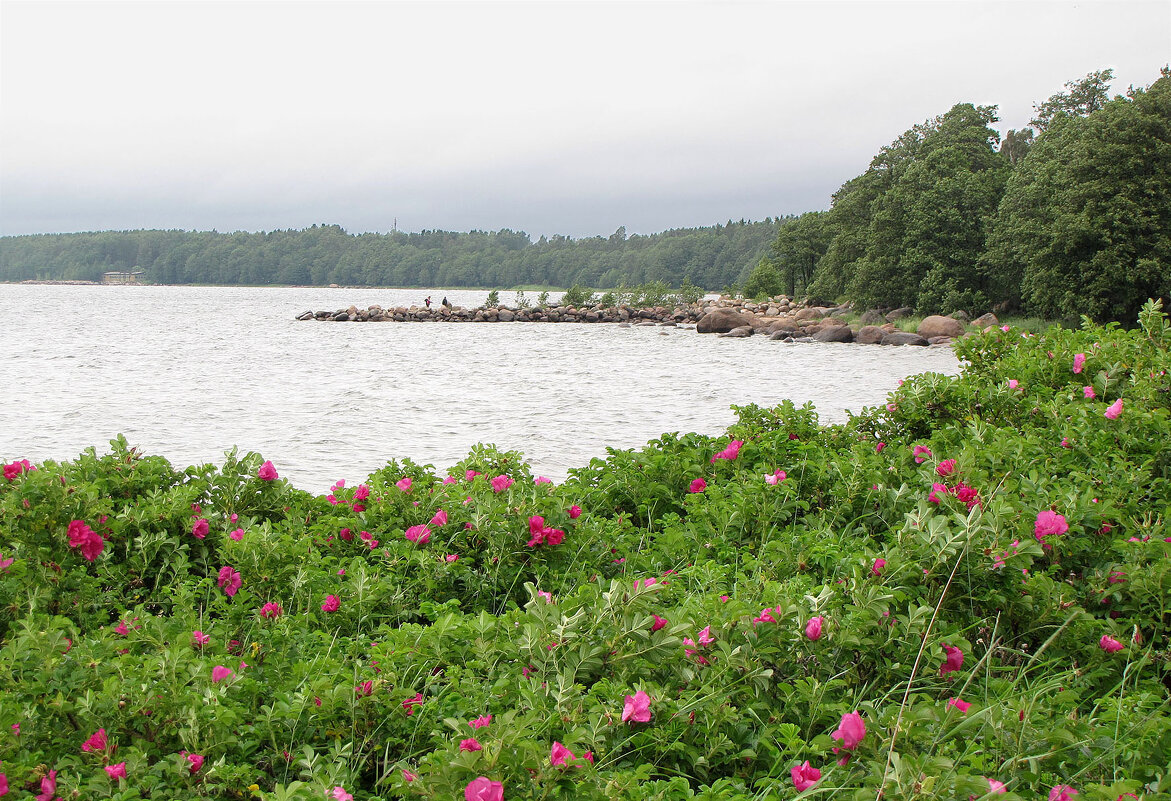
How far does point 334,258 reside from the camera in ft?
584

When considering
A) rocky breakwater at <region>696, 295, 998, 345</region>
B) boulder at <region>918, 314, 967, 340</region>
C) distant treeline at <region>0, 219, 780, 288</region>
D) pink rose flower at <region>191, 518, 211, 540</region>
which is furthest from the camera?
distant treeline at <region>0, 219, 780, 288</region>

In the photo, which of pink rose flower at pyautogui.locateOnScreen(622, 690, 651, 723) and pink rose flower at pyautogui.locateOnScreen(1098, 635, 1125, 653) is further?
pink rose flower at pyautogui.locateOnScreen(1098, 635, 1125, 653)

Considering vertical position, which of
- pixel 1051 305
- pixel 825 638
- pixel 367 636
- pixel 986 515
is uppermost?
pixel 1051 305

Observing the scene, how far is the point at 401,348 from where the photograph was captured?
32.2 meters

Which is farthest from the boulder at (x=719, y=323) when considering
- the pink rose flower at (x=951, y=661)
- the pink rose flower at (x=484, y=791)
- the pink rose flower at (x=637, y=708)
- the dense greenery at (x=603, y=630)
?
the pink rose flower at (x=484, y=791)

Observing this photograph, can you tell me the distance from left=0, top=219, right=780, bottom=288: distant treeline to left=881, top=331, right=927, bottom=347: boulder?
121 m

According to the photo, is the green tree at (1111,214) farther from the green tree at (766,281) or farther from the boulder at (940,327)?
the green tree at (766,281)

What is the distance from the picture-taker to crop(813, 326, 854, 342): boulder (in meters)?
36.7

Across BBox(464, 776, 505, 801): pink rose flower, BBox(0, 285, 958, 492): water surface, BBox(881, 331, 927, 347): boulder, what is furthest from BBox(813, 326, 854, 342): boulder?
BBox(464, 776, 505, 801): pink rose flower

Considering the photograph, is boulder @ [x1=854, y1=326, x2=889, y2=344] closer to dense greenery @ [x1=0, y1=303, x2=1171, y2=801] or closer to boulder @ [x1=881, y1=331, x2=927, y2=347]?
boulder @ [x1=881, y1=331, x2=927, y2=347]

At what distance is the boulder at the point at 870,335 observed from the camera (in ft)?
117

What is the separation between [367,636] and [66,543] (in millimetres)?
1557

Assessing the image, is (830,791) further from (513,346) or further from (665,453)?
(513,346)

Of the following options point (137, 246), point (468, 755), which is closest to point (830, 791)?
point (468, 755)
